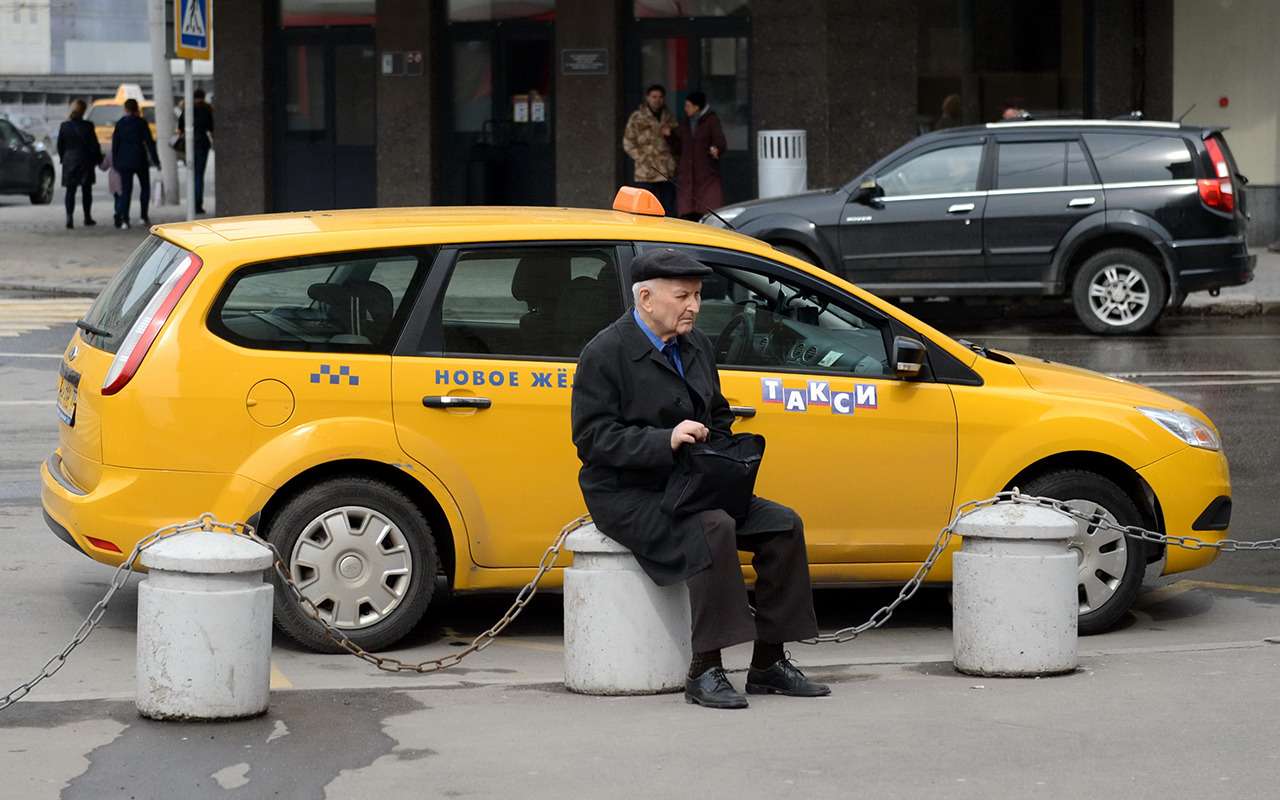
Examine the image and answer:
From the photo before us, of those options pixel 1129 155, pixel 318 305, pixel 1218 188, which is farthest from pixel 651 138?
pixel 318 305

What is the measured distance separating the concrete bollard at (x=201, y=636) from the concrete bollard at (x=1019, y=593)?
2343 millimetres

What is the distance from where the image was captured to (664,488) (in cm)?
635

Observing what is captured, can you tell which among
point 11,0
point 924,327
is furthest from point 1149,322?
point 11,0

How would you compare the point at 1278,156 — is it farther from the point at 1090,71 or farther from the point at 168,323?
the point at 168,323

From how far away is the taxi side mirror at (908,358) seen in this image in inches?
287

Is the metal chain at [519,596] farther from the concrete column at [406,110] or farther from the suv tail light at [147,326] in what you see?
the concrete column at [406,110]

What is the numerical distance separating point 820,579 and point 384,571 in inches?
63.4

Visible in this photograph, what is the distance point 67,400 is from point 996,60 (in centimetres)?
1745

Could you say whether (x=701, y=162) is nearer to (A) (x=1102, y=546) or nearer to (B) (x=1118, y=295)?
(B) (x=1118, y=295)

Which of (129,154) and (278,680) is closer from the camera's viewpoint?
(278,680)

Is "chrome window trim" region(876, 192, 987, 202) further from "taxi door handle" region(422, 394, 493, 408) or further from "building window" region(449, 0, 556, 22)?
"taxi door handle" region(422, 394, 493, 408)

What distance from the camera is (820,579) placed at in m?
7.46

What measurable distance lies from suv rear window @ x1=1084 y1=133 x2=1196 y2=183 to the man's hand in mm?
11442

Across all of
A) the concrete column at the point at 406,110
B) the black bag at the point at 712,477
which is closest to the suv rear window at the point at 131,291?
the black bag at the point at 712,477
